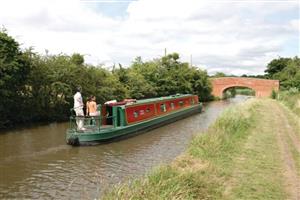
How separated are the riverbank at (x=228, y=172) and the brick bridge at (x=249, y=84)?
39.8 m

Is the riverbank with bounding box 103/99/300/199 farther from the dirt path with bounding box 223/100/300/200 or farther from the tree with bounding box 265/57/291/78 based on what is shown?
the tree with bounding box 265/57/291/78

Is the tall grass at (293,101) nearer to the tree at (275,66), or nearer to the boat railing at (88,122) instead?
the boat railing at (88,122)

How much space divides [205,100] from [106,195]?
43.0 meters

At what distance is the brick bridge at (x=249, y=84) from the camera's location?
50.3m

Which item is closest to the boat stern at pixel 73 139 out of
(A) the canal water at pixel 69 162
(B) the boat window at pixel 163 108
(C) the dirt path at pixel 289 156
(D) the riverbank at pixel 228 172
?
(A) the canal water at pixel 69 162

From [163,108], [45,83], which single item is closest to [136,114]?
[163,108]

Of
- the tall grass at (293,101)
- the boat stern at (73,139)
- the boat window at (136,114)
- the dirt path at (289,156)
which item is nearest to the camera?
the dirt path at (289,156)

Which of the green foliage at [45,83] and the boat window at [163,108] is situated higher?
the green foliage at [45,83]

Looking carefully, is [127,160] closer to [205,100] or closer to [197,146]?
[197,146]

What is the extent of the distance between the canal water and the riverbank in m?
0.86

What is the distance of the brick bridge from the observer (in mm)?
50312

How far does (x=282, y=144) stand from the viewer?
1098 cm


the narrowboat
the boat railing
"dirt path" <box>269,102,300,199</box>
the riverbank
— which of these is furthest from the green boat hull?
"dirt path" <box>269,102,300,199</box>

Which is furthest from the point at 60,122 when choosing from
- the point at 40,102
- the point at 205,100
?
the point at 205,100
